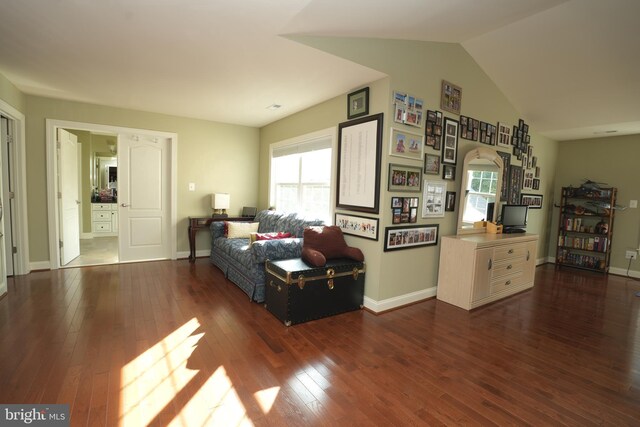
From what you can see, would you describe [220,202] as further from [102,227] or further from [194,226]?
[102,227]

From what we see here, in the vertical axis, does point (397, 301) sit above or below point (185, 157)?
below

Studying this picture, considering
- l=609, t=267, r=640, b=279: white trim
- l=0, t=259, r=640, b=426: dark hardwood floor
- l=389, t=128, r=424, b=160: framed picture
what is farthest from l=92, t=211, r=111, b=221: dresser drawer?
l=609, t=267, r=640, b=279: white trim

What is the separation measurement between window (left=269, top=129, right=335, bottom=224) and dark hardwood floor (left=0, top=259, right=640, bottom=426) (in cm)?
157

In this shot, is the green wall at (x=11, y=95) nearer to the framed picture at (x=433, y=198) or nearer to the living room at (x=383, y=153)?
the living room at (x=383, y=153)

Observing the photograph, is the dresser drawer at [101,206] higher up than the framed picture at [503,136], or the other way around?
the framed picture at [503,136]

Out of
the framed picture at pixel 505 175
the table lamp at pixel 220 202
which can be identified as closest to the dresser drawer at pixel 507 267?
the framed picture at pixel 505 175

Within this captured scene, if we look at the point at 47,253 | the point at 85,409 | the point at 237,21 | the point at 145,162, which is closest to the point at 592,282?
the point at 237,21

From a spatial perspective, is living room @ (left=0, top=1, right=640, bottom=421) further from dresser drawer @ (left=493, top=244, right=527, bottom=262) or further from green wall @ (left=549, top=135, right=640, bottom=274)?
dresser drawer @ (left=493, top=244, right=527, bottom=262)

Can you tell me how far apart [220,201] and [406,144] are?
3275 mm

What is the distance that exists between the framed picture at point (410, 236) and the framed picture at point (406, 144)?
78 centimetres

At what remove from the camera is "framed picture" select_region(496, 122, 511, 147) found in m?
4.37

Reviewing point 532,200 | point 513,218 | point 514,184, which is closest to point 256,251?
point 513,218

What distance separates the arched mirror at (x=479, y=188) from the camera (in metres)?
3.82

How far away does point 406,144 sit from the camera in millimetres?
3172
